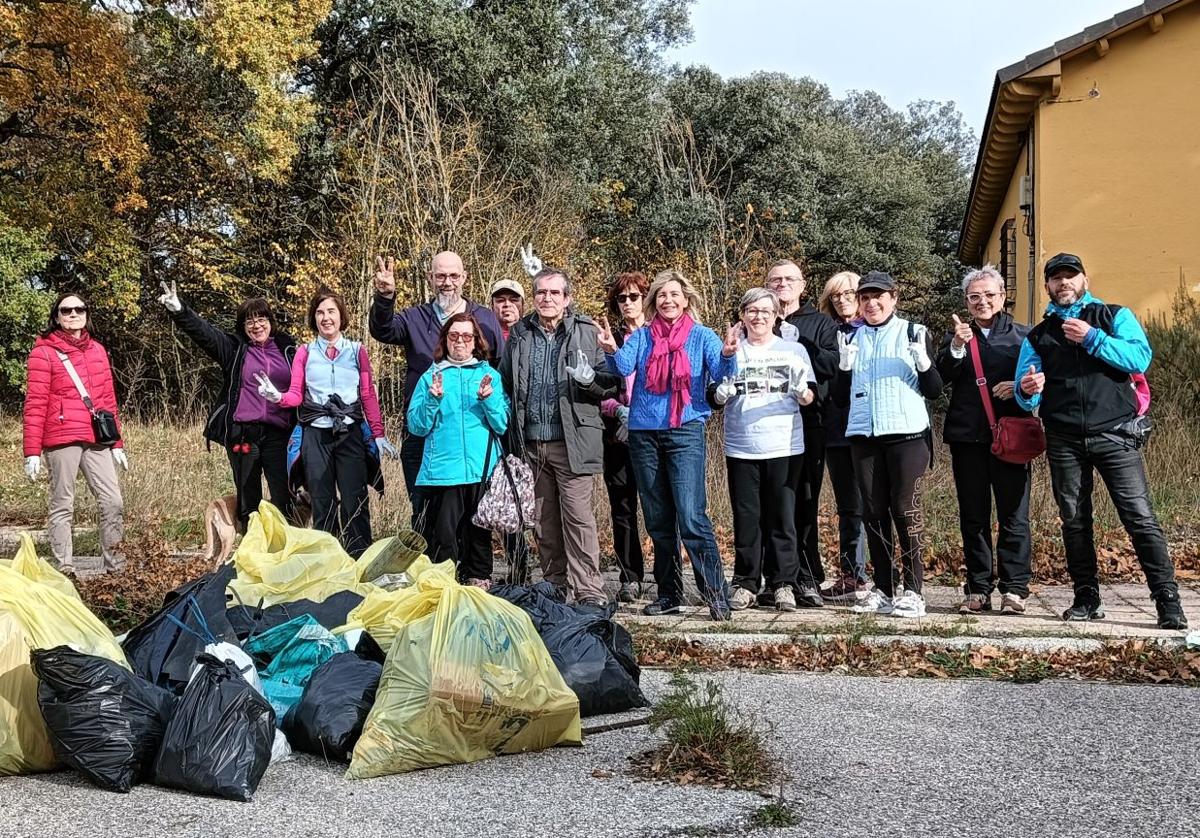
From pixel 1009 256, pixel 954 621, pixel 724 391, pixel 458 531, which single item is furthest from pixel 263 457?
pixel 1009 256

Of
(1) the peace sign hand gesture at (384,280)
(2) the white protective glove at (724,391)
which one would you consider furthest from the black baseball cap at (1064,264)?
(1) the peace sign hand gesture at (384,280)

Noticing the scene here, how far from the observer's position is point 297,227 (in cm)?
2636

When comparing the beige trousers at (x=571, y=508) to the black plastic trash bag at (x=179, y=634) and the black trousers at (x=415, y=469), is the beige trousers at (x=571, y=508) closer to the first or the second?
the black trousers at (x=415, y=469)

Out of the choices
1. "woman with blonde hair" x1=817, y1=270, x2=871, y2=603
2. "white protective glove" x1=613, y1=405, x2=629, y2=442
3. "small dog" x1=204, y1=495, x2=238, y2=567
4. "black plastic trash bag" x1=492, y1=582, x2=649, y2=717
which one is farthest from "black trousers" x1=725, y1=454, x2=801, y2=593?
"small dog" x1=204, y1=495, x2=238, y2=567

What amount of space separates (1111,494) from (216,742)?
502 centimetres

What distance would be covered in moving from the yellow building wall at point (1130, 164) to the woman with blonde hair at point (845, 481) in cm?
914

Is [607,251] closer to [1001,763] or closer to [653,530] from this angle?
[653,530]

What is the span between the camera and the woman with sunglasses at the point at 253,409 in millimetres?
8398

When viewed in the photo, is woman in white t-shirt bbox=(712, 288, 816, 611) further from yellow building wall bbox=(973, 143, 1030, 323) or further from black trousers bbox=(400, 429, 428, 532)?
yellow building wall bbox=(973, 143, 1030, 323)

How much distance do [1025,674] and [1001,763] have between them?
4.52ft

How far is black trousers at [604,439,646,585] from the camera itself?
8.14m

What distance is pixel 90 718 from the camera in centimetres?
399

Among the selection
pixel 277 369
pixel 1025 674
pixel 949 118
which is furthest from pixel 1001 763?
pixel 949 118

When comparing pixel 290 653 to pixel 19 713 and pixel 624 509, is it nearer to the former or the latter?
pixel 19 713
